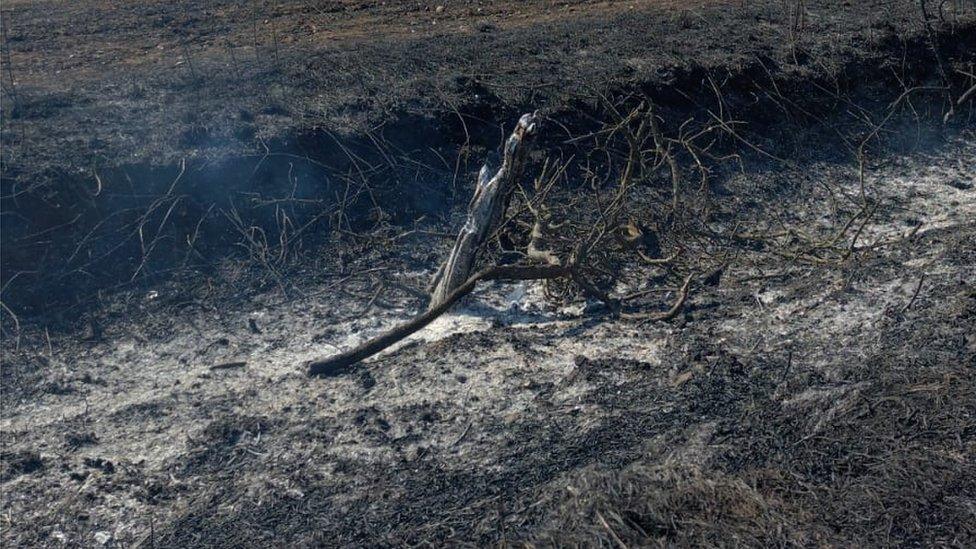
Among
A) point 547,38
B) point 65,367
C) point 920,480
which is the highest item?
point 547,38

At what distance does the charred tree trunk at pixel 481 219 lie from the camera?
6.21 metres

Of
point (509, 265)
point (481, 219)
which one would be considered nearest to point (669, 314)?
point (509, 265)

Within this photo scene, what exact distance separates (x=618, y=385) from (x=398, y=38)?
522cm

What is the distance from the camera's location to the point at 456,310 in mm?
6441

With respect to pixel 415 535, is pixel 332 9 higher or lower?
higher

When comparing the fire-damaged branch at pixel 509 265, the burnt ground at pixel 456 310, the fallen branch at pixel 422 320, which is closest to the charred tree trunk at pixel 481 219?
the fire-damaged branch at pixel 509 265

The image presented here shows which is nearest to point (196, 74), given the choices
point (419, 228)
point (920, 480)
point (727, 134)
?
point (419, 228)

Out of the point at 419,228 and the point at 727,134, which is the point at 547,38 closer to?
the point at 727,134

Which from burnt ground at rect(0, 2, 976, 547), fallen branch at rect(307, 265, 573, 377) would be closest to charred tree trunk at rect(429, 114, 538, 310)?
fallen branch at rect(307, 265, 573, 377)

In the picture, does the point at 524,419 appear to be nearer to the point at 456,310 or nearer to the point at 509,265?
the point at 509,265

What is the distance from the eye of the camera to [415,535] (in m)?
4.23

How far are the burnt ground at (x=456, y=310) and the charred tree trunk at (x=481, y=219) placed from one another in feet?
0.89

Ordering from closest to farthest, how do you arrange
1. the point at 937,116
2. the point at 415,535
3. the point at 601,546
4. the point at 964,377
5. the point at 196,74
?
the point at 601,546 → the point at 415,535 → the point at 964,377 → the point at 196,74 → the point at 937,116

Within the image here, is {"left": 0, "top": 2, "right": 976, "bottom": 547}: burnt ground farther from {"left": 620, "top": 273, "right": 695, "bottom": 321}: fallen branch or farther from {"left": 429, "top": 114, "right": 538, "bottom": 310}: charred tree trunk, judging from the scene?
{"left": 429, "top": 114, "right": 538, "bottom": 310}: charred tree trunk
